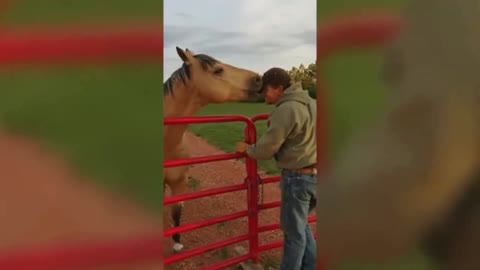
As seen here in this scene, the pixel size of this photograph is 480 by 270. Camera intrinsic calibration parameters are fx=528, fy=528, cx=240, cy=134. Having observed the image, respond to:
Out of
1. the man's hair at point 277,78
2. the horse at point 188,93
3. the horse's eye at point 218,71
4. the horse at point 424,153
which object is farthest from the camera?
the horse's eye at point 218,71

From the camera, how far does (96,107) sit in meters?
1.00

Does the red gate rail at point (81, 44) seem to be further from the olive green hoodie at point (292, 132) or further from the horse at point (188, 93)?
the horse at point (188, 93)

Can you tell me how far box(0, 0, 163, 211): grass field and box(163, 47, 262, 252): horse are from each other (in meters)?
2.34

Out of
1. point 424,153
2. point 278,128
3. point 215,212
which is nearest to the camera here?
point 424,153

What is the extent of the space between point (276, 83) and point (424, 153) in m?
1.48

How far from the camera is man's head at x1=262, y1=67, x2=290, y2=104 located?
2.58m

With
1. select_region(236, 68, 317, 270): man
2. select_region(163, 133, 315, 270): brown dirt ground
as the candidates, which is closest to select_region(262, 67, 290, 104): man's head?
select_region(236, 68, 317, 270): man

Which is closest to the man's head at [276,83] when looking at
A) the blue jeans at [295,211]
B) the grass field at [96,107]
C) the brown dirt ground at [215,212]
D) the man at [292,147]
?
the man at [292,147]

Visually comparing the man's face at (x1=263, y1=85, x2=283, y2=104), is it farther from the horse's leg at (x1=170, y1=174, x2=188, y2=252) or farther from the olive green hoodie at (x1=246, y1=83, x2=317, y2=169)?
the horse's leg at (x1=170, y1=174, x2=188, y2=252)

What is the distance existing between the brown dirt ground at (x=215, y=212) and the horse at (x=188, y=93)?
16 centimetres

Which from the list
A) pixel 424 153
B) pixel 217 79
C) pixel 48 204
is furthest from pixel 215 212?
pixel 48 204

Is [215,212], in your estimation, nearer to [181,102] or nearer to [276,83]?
[181,102]

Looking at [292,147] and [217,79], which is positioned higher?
[217,79]

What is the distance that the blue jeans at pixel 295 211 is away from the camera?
2527 mm
